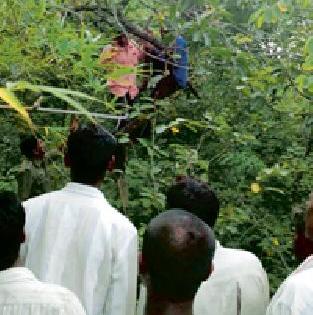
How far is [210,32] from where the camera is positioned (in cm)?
411

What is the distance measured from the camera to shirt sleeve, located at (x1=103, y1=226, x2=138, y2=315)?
8.74 ft

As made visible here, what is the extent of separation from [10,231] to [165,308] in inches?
21.9

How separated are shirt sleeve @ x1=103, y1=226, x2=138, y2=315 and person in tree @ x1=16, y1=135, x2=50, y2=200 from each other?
2.00 metres

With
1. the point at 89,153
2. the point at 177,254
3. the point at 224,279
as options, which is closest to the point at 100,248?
the point at 89,153

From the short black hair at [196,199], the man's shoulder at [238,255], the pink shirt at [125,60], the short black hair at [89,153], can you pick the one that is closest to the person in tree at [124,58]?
the pink shirt at [125,60]

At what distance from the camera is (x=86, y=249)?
8.71 feet

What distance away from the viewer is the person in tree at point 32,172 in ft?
15.0

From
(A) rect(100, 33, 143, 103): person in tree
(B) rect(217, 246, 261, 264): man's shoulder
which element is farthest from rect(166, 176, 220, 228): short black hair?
(A) rect(100, 33, 143, 103): person in tree

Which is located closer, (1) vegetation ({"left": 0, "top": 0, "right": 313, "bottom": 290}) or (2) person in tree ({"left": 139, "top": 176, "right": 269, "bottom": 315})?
(2) person in tree ({"left": 139, "top": 176, "right": 269, "bottom": 315})

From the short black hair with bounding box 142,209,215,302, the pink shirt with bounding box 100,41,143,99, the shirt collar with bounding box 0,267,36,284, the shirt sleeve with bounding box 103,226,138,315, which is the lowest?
the shirt sleeve with bounding box 103,226,138,315

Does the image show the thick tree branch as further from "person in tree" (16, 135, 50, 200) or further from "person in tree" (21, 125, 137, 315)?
"person in tree" (21, 125, 137, 315)

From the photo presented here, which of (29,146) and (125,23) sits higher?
(125,23)

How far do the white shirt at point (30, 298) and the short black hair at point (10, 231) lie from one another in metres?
0.04

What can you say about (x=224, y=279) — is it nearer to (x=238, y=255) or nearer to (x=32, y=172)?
(x=238, y=255)
